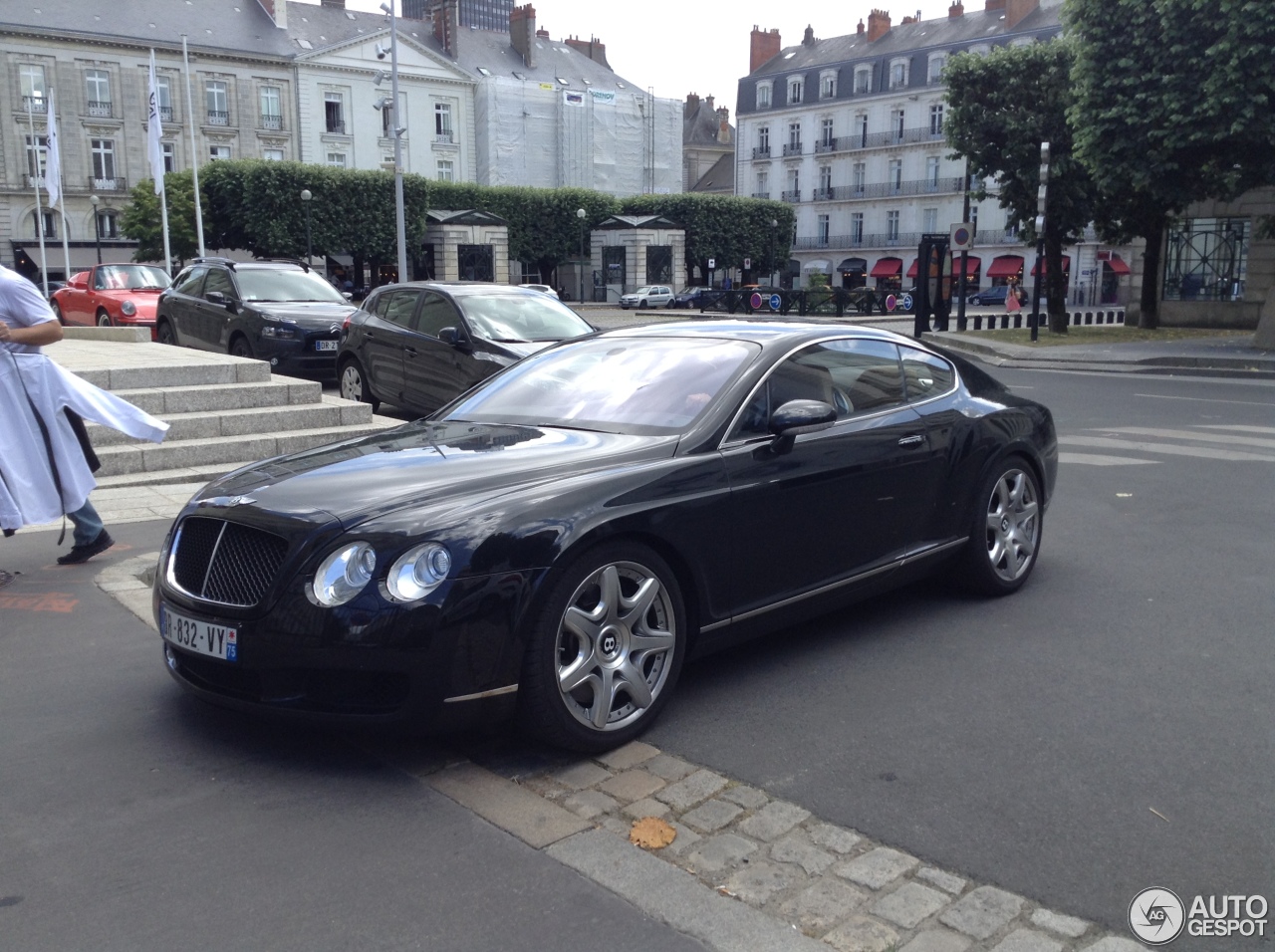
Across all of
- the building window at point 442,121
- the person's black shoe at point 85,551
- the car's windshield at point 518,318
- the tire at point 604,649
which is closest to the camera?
the tire at point 604,649

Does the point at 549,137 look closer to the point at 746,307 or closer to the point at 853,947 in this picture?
the point at 746,307

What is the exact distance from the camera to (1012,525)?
6125 mm

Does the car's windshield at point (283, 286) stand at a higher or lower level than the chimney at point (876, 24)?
lower

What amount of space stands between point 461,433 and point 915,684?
2.14 m

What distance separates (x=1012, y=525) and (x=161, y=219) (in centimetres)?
5400

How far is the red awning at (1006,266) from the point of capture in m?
69.0

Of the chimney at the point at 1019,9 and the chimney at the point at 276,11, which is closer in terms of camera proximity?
the chimney at the point at 1019,9

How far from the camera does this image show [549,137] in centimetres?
7544

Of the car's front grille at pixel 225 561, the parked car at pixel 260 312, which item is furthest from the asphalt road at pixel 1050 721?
the parked car at pixel 260 312

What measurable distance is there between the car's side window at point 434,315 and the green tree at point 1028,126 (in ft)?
79.0

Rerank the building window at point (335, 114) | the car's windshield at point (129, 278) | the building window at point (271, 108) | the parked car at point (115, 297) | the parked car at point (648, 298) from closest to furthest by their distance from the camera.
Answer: the parked car at point (115, 297), the car's windshield at point (129, 278), the parked car at point (648, 298), the building window at point (271, 108), the building window at point (335, 114)

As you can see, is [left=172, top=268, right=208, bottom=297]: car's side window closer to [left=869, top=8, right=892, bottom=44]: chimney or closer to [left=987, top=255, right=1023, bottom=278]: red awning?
[left=987, top=255, right=1023, bottom=278]: red awning

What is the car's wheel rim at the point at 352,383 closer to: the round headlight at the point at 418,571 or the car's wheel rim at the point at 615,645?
the car's wheel rim at the point at 615,645

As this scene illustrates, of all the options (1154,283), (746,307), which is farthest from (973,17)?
(1154,283)
